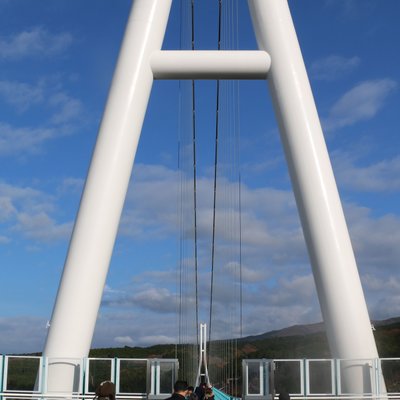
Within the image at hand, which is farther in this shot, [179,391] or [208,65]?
[208,65]

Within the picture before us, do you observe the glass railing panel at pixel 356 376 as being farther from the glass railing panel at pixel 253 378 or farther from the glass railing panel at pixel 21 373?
the glass railing panel at pixel 21 373

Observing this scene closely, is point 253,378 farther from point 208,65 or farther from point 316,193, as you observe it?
point 208,65

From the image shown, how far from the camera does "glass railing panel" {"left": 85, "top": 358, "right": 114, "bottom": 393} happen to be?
11.7 meters

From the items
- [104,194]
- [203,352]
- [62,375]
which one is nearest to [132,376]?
[62,375]

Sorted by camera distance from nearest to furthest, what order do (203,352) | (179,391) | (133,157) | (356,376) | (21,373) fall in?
1. (179,391)
2. (21,373)
3. (356,376)
4. (133,157)
5. (203,352)

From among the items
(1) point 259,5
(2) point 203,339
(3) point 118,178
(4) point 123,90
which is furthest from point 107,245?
(2) point 203,339

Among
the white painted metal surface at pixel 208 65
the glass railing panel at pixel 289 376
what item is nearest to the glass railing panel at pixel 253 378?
the glass railing panel at pixel 289 376

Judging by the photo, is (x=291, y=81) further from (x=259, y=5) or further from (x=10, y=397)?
(x=10, y=397)

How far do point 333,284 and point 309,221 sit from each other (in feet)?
3.28

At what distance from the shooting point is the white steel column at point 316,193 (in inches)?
483

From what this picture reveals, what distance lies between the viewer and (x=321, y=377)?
1215 centimetres

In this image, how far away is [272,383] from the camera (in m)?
12.1

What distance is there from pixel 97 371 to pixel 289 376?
2813 millimetres

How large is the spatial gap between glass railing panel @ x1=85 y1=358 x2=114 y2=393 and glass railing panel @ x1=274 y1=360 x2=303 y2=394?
2405mm
